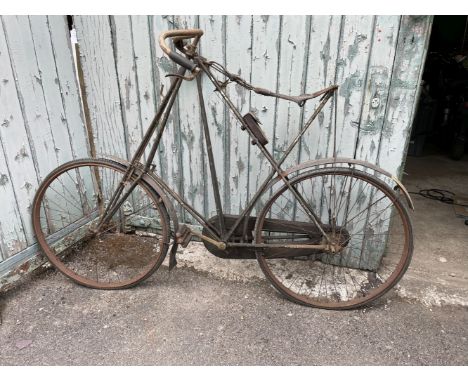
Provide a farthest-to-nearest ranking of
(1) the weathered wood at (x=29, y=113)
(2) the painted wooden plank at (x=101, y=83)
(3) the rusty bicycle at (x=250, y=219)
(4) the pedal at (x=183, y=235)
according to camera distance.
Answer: (2) the painted wooden plank at (x=101, y=83) < (4) the pedal at (x=183, y=235) < (1) the weathered wood at (x=29, y=113) < (3) the rusty bicycle at (x=250, y=219)

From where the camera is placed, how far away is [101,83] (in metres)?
2.86

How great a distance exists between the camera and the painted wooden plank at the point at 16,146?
7.68 feet

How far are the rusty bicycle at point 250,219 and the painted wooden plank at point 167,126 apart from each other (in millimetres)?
107

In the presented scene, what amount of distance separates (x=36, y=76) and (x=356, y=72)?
2.16 meters

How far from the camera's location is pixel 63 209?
2959 millimetres

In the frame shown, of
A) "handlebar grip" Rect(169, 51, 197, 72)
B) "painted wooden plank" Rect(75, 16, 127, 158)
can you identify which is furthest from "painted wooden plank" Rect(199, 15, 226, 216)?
"painted wooden plank" Rect(75, 16, 127, 158)

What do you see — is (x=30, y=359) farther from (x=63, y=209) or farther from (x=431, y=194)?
(x=431, y=194)

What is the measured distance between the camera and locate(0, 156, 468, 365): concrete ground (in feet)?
7.12

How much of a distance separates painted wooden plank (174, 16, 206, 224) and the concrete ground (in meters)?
0.56

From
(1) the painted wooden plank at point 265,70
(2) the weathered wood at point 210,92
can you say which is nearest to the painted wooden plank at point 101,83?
(2) the weathered wood at point 210,92

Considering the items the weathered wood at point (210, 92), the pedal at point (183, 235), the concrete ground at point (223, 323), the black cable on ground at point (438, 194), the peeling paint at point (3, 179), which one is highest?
the weathered wood at point (210, 92)

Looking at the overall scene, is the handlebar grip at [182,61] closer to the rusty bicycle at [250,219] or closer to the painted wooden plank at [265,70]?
the rusty bicycle at [250,219]

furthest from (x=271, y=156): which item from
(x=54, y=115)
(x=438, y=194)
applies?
(x=438, y=194)

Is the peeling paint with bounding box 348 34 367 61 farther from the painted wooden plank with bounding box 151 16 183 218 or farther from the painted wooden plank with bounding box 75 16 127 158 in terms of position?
the painted wooden plank with bounding box 75 16 127 158
